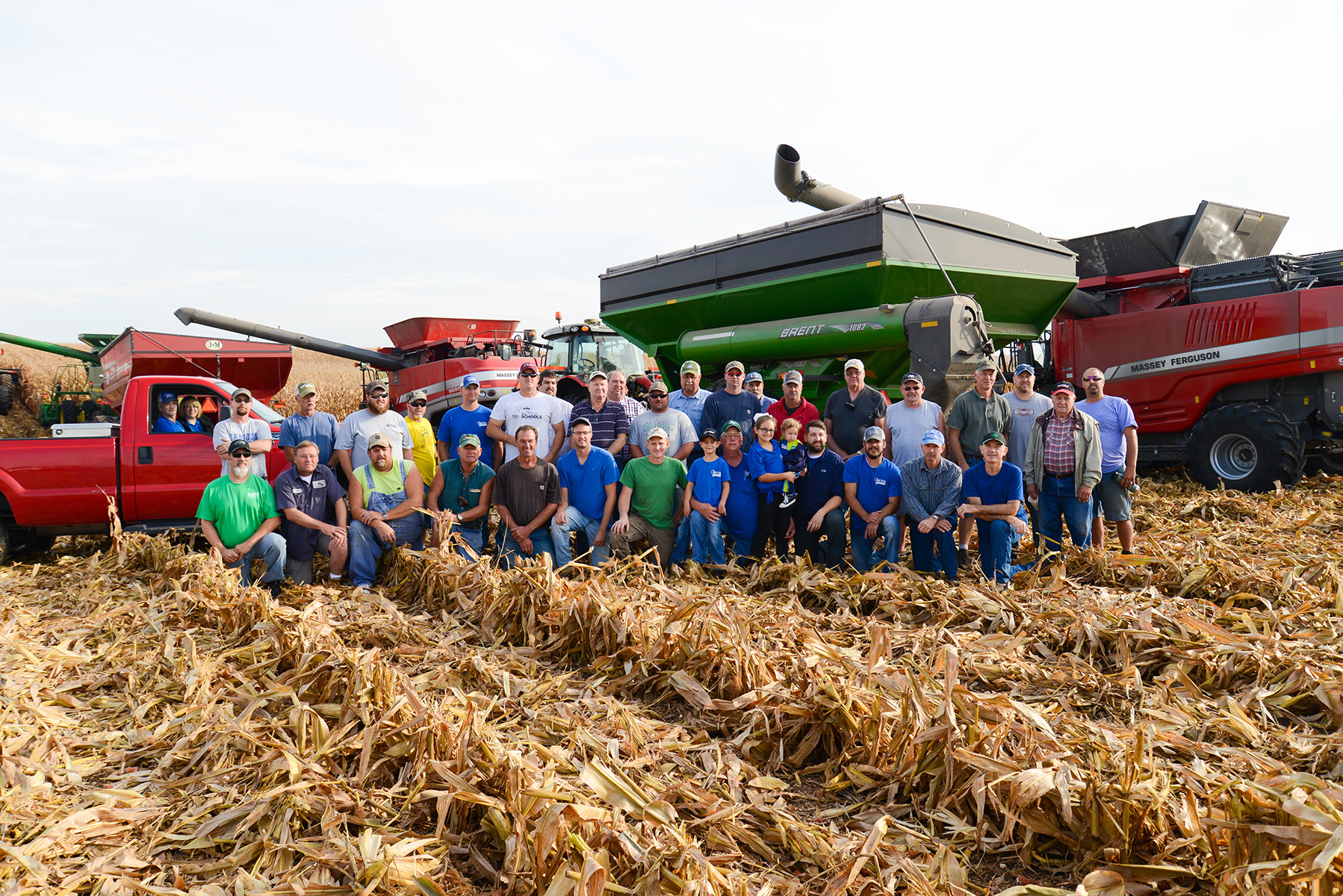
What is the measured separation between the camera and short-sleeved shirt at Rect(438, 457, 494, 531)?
277 inches

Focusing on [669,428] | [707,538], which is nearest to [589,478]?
[669,428]

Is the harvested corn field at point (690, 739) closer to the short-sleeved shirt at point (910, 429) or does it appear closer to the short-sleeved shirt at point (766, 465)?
the short-sleeved shirt at point (766, 465)

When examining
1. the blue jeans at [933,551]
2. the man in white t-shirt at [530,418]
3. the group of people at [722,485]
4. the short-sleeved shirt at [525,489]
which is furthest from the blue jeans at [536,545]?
the blue jeans at [933,551]

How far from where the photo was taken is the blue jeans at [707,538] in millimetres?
6625

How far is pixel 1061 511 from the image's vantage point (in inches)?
260

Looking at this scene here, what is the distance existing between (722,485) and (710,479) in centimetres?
11

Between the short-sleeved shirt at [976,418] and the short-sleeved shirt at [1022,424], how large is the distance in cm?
11

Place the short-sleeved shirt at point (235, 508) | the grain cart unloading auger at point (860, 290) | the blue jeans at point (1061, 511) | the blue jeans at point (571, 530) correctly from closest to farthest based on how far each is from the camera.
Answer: the blue jeans at point (1061, 511) < the short-sleeved shirt at point (235, 508) < the blue jeans at point (571, 530) < the grain cart unloading auger at point (860, 290)

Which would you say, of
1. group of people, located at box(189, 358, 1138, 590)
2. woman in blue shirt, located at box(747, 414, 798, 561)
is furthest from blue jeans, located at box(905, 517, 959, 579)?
woman in blue shirt, located at box(747, 414, 798, 561)

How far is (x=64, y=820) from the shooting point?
292 cm

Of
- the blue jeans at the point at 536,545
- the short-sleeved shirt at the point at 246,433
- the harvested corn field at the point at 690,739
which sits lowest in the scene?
the harvested corn field at the point at 690,739

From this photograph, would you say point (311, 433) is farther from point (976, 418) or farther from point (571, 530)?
point (976, 418)

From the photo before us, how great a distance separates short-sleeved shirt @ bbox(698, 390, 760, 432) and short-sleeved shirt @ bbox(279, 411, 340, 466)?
3478 mm

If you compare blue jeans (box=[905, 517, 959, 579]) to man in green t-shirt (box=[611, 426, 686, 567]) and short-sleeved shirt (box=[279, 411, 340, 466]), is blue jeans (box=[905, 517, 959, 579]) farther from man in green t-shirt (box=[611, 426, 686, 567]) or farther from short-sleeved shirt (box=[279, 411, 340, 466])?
short-sleeved shirt (box=[279, 411, 340, 466])
